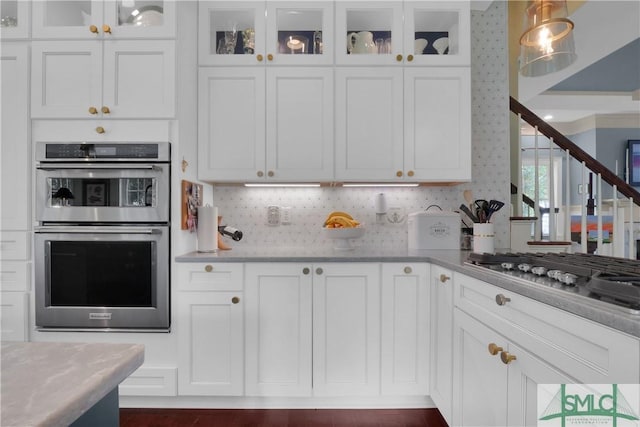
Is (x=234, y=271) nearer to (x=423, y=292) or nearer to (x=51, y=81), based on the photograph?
(x=423, y=292)

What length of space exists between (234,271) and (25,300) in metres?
1.20

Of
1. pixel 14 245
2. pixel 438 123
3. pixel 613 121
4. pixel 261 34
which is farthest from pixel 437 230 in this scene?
pixel 613 121

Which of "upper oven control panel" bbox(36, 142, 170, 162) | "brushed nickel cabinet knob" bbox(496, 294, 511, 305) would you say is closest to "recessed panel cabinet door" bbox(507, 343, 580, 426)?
"brushed nickel cabinet knob" bbox(496, 294, 511, 305)

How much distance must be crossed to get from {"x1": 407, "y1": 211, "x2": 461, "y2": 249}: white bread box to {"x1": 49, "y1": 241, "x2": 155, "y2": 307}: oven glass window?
1.67m

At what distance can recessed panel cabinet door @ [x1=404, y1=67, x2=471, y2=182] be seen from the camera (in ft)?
7.47

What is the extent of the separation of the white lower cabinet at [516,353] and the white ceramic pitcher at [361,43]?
1632mm

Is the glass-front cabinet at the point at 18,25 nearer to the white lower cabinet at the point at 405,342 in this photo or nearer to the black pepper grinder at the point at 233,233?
the black pepper grinder at the point at 233,233

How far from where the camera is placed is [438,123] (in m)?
2.28

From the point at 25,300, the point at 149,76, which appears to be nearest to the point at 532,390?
the point at 149,76

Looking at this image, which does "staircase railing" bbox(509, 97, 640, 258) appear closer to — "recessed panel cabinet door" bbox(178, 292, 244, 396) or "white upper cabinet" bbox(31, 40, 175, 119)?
"recessed panel cabinet door" bbox(178, 292, 244, 396)

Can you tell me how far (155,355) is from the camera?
2.01 meters

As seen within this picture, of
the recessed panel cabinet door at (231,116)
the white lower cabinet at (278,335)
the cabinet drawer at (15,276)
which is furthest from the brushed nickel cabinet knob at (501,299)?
the cabinet drawer at (15,276)

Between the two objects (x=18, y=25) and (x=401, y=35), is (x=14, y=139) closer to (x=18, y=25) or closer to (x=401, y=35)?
(x=18, y=25)

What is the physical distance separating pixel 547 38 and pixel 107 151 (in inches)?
90.8
